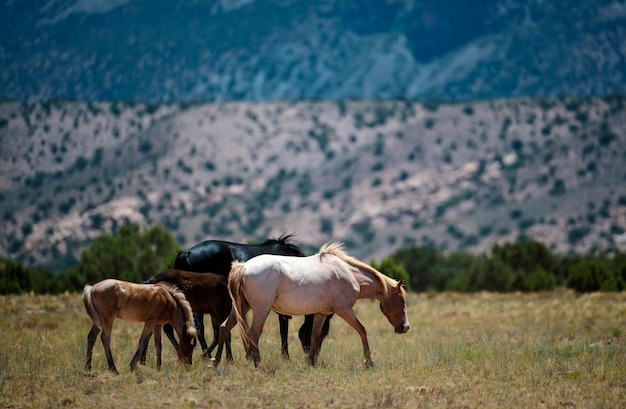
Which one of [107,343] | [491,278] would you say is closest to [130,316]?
[107,343]

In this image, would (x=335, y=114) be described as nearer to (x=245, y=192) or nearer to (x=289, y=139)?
(x=289, y=139)

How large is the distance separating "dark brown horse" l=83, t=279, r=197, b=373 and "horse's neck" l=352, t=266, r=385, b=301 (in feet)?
8.94

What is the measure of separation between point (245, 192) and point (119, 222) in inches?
651

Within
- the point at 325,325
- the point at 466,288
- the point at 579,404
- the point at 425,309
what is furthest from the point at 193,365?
the point at 466,288

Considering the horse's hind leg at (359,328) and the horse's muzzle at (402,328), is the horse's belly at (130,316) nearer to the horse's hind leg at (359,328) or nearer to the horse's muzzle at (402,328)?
the horse's hind leg at (359,328)

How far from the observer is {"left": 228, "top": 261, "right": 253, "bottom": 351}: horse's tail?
15273mm

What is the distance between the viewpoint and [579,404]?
505 inches

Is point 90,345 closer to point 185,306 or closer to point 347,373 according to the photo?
point 185,306

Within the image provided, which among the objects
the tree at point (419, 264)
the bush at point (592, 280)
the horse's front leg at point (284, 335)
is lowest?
the tree at point (419, 264)

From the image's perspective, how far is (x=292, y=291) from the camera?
1532 cm

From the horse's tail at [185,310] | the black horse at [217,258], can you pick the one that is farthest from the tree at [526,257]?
the horse's tail at [185,310]

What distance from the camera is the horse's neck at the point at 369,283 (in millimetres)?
16141

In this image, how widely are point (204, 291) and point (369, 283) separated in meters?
2.69

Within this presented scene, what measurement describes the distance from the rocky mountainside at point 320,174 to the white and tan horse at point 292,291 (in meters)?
73.2
